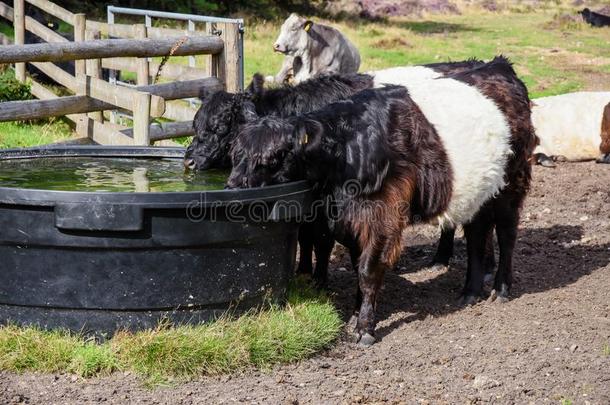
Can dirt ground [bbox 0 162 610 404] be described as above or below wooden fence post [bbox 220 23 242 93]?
below

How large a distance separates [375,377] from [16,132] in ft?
22.8

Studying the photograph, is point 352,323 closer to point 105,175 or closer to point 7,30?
point 105,175

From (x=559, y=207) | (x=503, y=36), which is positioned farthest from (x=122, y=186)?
(x=503, y=36)

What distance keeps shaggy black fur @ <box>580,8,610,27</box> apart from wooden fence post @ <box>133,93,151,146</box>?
27057 millimetres

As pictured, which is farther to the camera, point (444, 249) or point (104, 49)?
point (104, 49)

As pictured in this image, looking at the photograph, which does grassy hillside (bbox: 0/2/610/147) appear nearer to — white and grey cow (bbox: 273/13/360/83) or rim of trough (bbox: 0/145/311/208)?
white and grey cow (bbox: 273/13/360/83)

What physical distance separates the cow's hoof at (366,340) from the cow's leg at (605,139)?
20.2 feet

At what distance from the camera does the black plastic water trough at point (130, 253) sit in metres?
4.50

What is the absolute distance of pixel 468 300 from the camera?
644 cm

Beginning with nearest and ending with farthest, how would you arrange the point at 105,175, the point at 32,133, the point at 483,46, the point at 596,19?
the point at 105,175 < the point at 32,133 < the point at 483,46 < the point at 596,19

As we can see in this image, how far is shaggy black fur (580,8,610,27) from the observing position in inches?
1248

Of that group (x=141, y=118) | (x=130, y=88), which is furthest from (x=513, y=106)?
(x=130, y=88)

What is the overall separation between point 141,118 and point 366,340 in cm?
352

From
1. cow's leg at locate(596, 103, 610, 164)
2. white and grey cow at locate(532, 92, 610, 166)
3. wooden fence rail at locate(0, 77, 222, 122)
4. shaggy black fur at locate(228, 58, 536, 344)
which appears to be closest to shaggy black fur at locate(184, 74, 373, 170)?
shaggy black fur at locate(228, 58, 536, 344)
